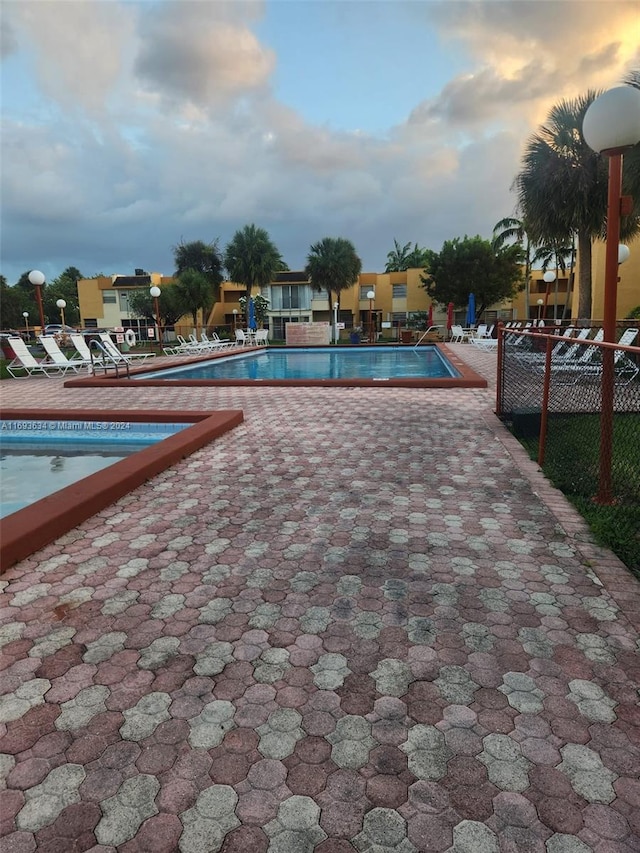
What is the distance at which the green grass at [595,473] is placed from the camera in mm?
3422

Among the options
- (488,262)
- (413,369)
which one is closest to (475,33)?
(413,369)

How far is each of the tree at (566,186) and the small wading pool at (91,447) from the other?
1424 centimetres

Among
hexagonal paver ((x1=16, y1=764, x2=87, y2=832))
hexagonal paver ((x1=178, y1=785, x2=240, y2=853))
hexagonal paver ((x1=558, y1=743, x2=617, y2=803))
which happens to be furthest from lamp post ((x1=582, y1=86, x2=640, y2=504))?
hexagonal paver ((x1=16, y1=764, x2=87, y2=832))

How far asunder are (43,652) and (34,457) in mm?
5214

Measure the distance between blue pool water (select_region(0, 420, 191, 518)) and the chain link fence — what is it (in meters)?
4.58

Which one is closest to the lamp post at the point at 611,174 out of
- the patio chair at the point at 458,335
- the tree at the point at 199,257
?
the patio chair at the point at 458,335

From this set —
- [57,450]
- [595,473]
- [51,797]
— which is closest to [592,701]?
[51,797]

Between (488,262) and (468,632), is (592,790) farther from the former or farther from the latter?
(488,262)

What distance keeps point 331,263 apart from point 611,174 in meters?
37.7

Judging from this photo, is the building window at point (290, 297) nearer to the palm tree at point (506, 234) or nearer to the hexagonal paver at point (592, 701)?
the palm tree at point (506, 234)

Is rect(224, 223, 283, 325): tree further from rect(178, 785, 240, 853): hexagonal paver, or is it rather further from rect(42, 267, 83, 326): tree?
rect(178, 785, 240, 853): hexagonal paver

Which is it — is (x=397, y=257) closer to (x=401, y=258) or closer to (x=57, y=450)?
(x=401, y=258)

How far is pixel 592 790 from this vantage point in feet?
5.35

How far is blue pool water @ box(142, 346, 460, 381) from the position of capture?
1658 cm
